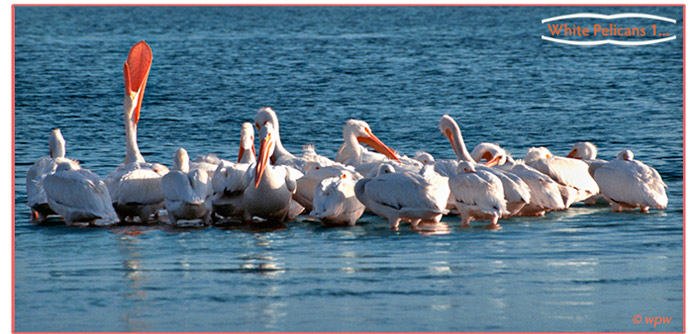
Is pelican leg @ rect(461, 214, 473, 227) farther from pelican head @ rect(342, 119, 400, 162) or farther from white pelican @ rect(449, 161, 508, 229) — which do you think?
pelican head @ rect(342, 119, 400, 162)

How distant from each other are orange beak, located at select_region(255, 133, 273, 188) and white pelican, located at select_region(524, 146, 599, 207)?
2276mm

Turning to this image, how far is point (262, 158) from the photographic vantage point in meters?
8.73

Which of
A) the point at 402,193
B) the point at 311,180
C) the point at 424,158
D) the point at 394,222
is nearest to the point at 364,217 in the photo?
the point at 311,180

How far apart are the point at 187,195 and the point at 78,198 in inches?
32.7

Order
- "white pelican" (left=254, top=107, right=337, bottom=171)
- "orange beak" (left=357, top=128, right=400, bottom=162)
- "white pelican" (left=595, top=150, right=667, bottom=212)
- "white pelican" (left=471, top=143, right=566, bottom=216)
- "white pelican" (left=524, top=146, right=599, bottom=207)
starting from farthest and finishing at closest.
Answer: "orange beak" (left=357, top=128, right=400, bottom=162) → "white pelican" (left=254, top=107, right=337, bottom=171) → "white pelican" (left=524, top=146, right=599, bottom=207) → "white pelican" (left=595, top=150, right=667, bottom=212) → "white pelican" (left=471, top=143, right=566, bottom=216)

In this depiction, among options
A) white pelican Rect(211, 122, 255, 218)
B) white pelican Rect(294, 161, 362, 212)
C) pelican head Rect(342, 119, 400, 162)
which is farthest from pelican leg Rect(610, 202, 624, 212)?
white pelican Rect(211, 122, 255, 218)

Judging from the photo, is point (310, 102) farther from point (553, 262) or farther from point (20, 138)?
point (553, 262)

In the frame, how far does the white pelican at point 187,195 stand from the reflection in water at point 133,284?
38cm

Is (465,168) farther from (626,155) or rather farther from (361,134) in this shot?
(361,134)

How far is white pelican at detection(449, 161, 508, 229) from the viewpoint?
322 inches

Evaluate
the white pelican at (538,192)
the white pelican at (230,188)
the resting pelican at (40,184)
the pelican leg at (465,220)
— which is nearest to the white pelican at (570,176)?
the white pelican at (538,192)

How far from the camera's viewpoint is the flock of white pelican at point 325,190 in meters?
8.27

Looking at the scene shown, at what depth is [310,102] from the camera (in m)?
17.3

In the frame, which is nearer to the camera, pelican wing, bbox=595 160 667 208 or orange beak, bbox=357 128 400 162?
pelican wing, bbox=595 160 667 208
